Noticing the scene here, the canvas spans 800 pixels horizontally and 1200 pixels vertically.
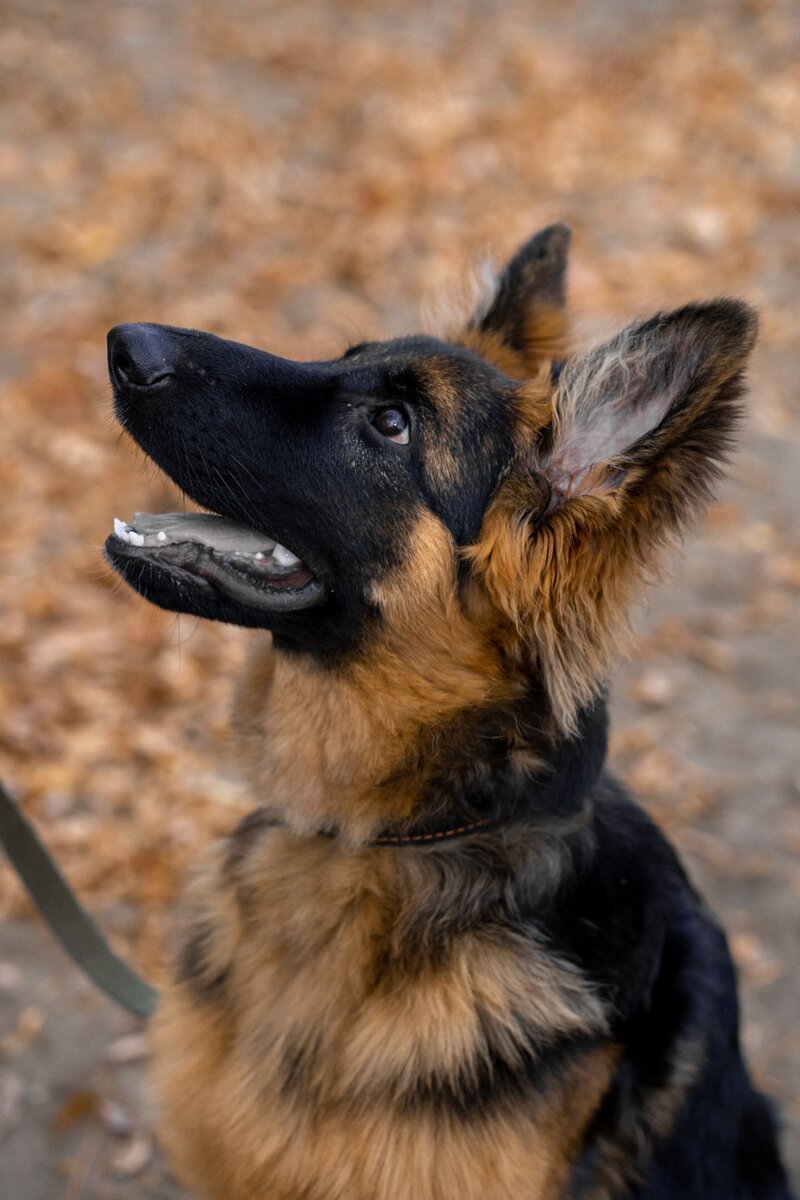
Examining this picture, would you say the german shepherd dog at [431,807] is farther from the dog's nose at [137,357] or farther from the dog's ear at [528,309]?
the dog's ear at [528,309]

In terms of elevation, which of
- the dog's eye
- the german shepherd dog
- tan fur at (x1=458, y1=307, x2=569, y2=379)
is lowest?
the german shepherd dog

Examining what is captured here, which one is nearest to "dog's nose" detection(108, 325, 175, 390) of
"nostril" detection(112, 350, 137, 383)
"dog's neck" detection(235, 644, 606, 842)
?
"nostril" detection(112, 350, 137, 383)

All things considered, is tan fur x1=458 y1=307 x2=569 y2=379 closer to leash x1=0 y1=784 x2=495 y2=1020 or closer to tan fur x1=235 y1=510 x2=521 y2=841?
tan fur x1=235 y1=510 x2=521 y2=841

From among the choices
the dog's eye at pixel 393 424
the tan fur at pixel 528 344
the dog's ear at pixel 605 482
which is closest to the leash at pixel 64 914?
the dog's eye at pixel 393 424

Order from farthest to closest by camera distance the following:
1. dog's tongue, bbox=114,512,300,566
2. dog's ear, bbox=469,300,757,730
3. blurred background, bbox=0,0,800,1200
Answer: blurred background, bbox=0,0,800,1200, dog's tongue, bbox=114,512,300,566, dog's ear, bbox=469,300,757,730

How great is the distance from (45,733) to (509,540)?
312cm

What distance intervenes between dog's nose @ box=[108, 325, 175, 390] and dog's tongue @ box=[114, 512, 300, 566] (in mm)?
380

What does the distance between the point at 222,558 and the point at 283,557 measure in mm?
168

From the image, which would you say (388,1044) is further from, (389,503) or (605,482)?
(605,482)

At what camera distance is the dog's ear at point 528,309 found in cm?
340

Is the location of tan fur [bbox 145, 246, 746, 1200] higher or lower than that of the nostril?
lower

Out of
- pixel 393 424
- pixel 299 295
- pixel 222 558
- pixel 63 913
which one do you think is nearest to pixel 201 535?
pixel 222 558

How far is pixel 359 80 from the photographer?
31.4 feet

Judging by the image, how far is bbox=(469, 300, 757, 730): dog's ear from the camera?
2352 mm
